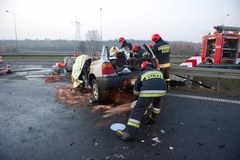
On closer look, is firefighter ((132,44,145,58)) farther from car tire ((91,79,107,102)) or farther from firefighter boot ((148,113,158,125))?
firefighter boot ((148,113,158,125))

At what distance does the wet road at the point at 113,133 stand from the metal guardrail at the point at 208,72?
1.14m

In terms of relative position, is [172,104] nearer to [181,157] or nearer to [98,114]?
[98,114]

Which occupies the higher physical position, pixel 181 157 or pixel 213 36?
pixel 213 36

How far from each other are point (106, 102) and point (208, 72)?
382 cm

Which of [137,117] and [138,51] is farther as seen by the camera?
[138,51]

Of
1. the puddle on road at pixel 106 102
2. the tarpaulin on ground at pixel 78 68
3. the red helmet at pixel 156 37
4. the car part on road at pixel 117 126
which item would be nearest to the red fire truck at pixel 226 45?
the red helmet at pixel 156 37

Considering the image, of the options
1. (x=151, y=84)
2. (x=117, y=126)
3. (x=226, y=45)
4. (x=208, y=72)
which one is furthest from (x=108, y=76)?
(x=226, y=45)

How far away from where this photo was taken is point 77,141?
10.6 feet

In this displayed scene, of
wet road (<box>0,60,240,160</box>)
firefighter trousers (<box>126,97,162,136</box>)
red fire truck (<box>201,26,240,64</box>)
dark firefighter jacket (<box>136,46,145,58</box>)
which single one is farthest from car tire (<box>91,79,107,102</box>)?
red fire truck (<box>201,26,240,64</box>)

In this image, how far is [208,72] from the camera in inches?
259

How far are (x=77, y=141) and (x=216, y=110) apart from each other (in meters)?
3.44

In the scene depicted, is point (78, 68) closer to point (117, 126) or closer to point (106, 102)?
point (106, 102)

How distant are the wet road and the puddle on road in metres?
0.19

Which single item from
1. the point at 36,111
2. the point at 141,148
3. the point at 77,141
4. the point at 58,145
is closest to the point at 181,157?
the point at 141,148
